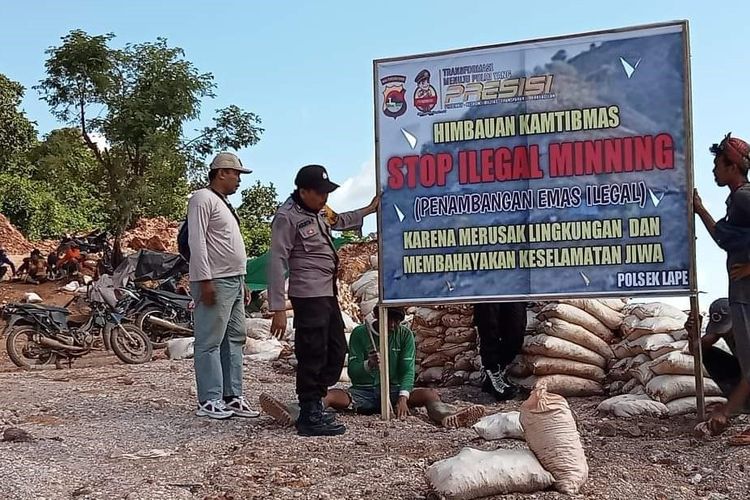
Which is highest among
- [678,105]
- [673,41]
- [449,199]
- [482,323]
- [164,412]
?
[673,41]

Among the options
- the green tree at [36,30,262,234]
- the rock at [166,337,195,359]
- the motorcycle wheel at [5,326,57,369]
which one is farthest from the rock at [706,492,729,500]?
the green tree at [36,30,262,234]

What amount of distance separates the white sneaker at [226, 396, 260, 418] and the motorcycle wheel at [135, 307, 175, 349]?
21.2 ft

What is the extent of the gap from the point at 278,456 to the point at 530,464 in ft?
4.96

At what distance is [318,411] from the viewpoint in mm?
5219

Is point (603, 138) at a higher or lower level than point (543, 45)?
lower

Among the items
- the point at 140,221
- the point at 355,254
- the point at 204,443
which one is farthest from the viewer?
the point at 140,221

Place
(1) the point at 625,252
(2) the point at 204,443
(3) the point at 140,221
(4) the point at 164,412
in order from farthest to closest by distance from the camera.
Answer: (3) the point at 140,221 → (4) the point at 164,412 → (1) the point at 625,252 → (2) the point at 204,443

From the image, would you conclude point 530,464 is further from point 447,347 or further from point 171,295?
point 171,295

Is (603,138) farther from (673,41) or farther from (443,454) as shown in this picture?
(443,454)

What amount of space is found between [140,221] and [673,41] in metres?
26.6

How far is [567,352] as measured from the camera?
6.73m

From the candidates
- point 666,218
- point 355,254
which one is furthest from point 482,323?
point 355,254

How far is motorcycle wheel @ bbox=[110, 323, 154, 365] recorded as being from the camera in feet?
35.4

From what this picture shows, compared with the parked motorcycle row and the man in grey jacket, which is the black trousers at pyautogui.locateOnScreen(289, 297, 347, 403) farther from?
the parked motorcycle row
